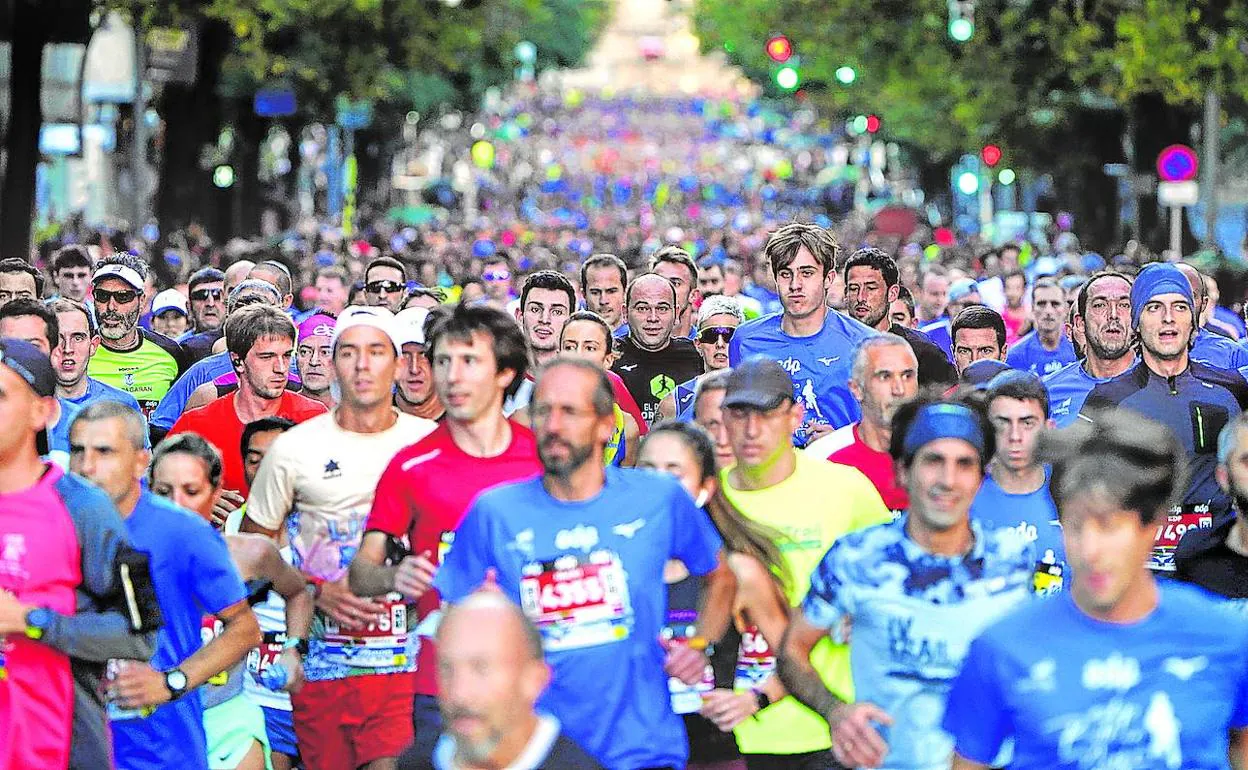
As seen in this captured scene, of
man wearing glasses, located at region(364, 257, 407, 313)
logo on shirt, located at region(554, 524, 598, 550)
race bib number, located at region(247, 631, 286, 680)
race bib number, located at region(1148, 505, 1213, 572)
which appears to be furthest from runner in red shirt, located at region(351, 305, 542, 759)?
man wearing glasses, located at region(364, 257, 407, 313)

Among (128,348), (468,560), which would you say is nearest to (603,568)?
(468,560)

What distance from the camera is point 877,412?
933 centimetres

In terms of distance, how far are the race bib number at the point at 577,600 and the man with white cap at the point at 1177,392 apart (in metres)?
4.22

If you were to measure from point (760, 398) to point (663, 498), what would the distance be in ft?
3.32

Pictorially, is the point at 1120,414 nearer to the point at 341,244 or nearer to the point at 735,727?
the point at 735,727

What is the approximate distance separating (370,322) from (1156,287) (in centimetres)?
375

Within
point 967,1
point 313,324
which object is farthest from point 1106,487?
point 967,1

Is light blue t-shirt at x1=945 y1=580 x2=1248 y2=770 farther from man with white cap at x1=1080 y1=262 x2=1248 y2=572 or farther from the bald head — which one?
man with white cap at x1=1080 y1=262 x2=1248 y2=572

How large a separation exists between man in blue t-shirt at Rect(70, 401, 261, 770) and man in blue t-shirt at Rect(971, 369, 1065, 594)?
233cm

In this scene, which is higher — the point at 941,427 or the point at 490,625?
the point at 941,427

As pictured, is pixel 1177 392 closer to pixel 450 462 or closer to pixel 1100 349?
pixel 1100 349

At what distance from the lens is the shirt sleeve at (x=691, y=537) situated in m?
7.26

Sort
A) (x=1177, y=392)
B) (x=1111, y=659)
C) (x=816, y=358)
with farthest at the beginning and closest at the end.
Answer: (x=816, y=358) < (x=1177, y=392) < (x=1111, y=659)

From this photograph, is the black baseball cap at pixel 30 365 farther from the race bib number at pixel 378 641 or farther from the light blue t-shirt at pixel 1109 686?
the light blue t-shirt at pixel 1109 686
